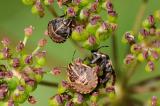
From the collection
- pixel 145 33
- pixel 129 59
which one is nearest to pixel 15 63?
pixel 129 59

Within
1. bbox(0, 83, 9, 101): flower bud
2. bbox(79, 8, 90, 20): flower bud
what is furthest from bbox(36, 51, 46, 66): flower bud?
bbox(79, 8, 90, 20): flower bud

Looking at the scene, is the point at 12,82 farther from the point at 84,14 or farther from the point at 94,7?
the point at 94,7

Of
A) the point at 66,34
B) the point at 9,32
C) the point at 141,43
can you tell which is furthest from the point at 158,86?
the point at 9,32

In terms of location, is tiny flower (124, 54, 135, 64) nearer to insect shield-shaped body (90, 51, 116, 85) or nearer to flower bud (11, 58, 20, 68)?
insect shield-shaped body (90, 51, 116, 85)

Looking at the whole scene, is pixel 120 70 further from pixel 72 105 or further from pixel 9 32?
pixel 9 32

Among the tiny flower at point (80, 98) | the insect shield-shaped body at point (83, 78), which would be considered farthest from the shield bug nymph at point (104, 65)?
the tiny flower at point (80, 98)

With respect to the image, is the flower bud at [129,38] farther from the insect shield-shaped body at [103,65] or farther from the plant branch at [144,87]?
the plant branch at [144,87]
